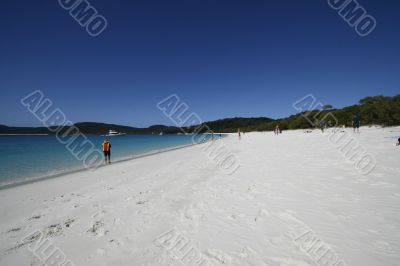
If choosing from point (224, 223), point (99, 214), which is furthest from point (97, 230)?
point (224, 223)

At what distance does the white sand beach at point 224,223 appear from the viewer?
307cm

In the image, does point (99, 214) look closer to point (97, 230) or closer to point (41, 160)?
point (97, 230)

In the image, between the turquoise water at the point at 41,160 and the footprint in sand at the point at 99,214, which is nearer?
the footprint in sand at the point at 99,214

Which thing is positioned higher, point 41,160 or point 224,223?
point 224,223

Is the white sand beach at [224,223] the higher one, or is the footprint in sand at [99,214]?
the white sand beach at [224,223]

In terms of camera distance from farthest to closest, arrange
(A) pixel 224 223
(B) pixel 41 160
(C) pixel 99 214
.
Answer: (B) pixel 41 160
(C) pixel 99 214
(A) pixel 224 223

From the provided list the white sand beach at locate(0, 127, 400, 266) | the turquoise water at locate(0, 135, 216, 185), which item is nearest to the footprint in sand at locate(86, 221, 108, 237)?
the white sand beach at locate(0, 127, 400, 266)

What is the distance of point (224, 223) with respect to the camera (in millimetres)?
4102

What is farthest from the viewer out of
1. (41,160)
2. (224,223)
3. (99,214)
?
(41,160)

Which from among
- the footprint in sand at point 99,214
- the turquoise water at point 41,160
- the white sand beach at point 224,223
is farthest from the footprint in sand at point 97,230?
the turquoise water at point 41,160

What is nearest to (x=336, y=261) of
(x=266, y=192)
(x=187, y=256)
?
(x=187, y=256)

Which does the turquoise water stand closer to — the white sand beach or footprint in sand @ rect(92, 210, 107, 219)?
the white sand beach

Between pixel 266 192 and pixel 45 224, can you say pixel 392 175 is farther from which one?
pixel 45 224

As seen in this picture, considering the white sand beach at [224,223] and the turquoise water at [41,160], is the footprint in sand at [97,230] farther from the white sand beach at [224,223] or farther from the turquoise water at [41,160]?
the turquoise water at [41,160]
